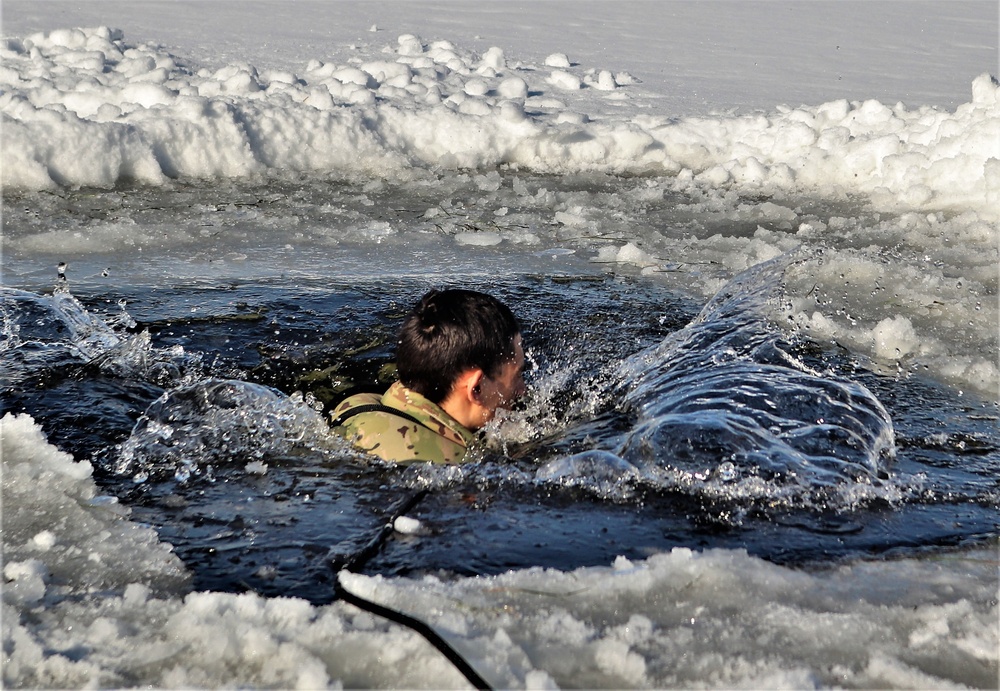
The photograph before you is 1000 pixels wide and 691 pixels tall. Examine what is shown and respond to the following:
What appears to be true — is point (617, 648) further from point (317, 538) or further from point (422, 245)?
point (422, 245)

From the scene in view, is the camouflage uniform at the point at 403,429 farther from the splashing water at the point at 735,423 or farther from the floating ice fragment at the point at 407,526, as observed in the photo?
the floating ice fragment at the point at 407,526

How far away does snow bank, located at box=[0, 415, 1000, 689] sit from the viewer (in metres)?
2.18

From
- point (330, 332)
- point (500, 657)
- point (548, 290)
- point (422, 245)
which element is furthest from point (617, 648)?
point (422, 245)

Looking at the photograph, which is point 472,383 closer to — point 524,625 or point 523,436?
point 523,436

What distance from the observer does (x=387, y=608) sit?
243 cm

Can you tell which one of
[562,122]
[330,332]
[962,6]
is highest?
[962,6]

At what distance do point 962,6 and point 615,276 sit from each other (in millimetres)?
13080

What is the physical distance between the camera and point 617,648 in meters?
2.27

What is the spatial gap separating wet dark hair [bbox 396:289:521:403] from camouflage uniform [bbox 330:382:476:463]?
82 millimetres

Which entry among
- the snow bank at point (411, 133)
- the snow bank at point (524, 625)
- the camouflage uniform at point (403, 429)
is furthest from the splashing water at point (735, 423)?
the snow bank at point (411, 133)

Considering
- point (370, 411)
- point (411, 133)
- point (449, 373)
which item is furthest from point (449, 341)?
point (411, 133)

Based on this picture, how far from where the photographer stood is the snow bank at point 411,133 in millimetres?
6605

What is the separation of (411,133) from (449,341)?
13.9 feet

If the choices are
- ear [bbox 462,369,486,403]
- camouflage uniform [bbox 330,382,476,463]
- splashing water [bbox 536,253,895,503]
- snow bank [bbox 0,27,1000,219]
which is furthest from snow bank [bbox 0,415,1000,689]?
snow bank [bbox 0,27,1000,219]
